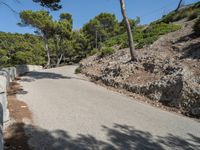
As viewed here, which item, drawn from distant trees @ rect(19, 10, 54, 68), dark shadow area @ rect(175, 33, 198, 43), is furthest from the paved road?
distant trees @ rect(19, 10, 54, 68)

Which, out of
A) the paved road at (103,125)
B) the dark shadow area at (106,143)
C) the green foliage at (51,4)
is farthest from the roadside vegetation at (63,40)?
the dark shadow area at (106,143)

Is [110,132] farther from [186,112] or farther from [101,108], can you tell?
[186,112]

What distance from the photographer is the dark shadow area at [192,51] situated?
51.2 ft

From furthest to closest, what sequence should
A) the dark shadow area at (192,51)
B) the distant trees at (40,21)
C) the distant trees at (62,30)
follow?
the distant trees at (62,30) < the distant trees at (40,21) < the dark shadow area at (192,51)

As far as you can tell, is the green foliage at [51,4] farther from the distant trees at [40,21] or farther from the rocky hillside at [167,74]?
the distant trees at [40,21]

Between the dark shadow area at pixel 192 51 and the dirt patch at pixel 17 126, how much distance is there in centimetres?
880

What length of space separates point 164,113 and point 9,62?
49.8m

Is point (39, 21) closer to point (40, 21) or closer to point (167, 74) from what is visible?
point (40, 21)

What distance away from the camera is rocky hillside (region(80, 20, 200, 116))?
483 inches

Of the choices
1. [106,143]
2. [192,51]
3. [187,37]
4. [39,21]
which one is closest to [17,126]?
[106,143]

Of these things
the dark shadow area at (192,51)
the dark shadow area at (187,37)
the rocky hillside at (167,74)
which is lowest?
the rocky hillside at (167,74)

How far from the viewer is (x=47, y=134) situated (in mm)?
7988

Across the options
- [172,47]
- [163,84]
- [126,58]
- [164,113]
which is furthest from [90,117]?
[126,58]

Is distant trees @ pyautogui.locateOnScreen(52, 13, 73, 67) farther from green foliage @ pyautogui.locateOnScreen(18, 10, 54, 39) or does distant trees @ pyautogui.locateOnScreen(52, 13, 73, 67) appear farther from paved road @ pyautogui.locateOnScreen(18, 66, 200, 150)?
paved road @ pyautogui.locateOnScreen(18, 66, 200, 150)
